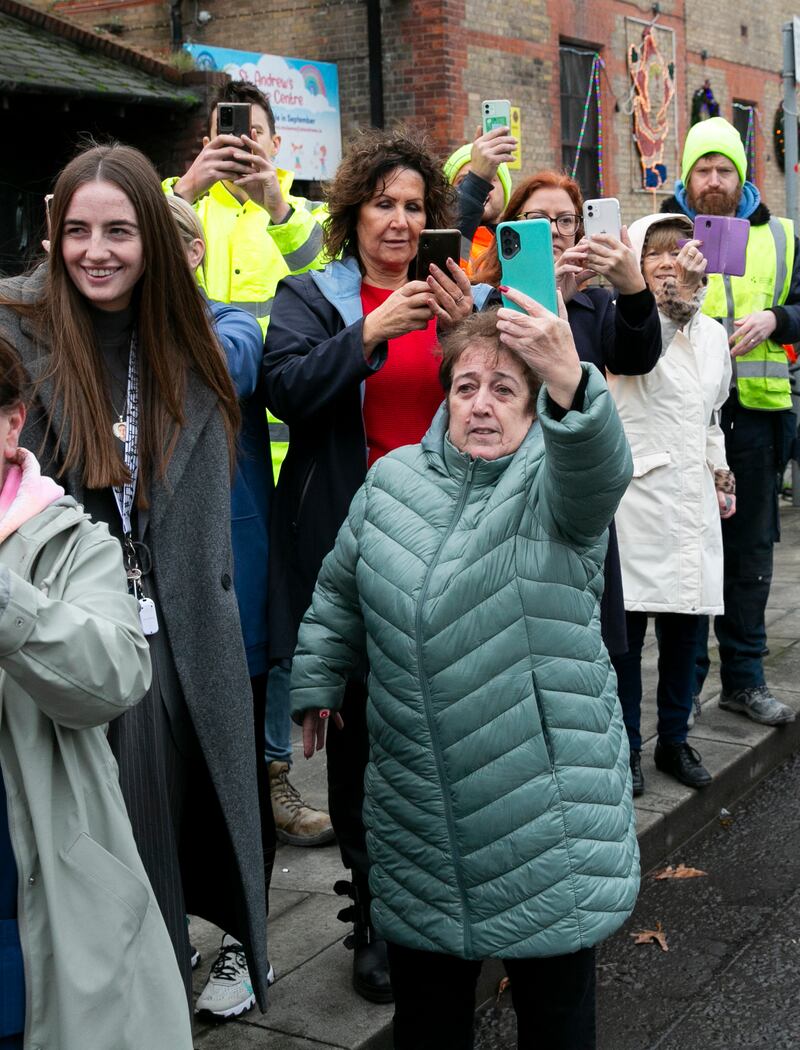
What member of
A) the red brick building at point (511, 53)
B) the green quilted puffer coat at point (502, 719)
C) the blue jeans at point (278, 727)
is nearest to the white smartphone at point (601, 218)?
the green quilted puffer coat at point (502, 719)

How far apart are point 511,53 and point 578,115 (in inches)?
72.3

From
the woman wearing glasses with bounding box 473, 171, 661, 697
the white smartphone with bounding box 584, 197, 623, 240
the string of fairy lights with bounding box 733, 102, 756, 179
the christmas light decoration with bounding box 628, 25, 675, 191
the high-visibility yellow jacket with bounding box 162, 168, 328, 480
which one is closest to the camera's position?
the woman wearing glasses with bounding box 473, 171, 661, 697

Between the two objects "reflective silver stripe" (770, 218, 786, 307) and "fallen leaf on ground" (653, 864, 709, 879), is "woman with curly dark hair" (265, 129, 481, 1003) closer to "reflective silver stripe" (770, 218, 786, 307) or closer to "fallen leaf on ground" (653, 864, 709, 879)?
"fallen leaf on ground" (653, 864, 709, 879)

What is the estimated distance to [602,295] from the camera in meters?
4.08

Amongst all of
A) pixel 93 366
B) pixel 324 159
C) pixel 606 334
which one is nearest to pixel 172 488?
pixel 93 366

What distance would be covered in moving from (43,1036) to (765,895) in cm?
302

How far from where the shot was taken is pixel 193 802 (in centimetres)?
292

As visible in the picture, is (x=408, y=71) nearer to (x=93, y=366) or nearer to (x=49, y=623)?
(x=93, y=366)

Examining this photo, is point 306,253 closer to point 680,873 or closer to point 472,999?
point 472,999

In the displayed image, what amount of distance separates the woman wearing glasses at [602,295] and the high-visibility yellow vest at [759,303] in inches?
67.1

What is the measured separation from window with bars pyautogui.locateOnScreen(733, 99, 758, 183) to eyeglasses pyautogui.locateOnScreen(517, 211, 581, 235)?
1663 cm

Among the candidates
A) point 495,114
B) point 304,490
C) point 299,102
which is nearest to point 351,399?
point 304,490

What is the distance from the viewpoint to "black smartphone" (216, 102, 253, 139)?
377cm

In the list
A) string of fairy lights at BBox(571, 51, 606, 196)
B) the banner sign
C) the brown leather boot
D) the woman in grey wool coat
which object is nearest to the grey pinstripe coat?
the woman in grey wool coat
